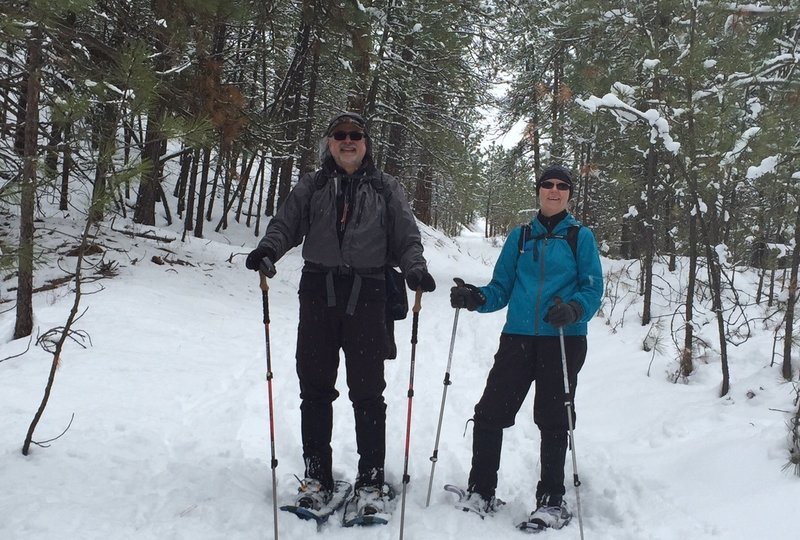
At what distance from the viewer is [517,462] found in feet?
13.8

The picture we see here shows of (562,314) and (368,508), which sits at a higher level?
(562,314)

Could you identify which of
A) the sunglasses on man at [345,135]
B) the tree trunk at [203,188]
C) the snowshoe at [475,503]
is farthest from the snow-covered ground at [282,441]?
the tree trunk at [203,188]

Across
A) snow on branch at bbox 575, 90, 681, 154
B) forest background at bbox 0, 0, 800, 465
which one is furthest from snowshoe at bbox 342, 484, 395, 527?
snow on branch at bbox 575, 90, 681, 154

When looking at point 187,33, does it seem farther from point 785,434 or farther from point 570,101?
point 570,101

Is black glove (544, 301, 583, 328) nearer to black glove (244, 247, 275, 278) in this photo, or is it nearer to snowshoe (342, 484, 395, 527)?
snowshoe (342, 484, 395, 527)

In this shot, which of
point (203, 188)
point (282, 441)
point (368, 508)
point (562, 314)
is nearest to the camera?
point (562, 314)

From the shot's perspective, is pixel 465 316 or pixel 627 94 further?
pixel 465 316

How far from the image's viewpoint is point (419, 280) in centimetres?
309

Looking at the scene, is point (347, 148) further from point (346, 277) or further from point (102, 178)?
point (102, 178)

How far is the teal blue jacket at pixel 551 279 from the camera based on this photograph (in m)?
3.27

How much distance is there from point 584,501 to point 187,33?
18.4ft

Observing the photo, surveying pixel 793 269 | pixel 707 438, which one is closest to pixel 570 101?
pixel 793 269

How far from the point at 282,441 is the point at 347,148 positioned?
7.97 ft

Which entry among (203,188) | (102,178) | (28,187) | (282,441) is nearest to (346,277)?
(102,178)
